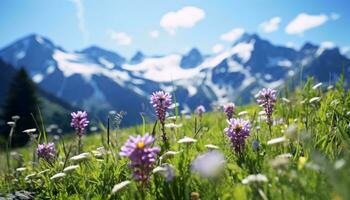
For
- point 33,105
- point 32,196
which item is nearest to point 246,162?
point 32,196

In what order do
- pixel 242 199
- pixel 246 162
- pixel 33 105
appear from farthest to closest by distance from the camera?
pixel 33 105 → pixel 246 162 → pixel 242 199

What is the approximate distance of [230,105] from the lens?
7.29m

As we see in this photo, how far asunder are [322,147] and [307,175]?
1348 millimetres

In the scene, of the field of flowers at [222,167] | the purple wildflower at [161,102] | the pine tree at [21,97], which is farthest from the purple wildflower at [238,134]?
the pine tree at [21,97]

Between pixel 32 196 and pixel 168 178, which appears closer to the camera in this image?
pixel 168 178

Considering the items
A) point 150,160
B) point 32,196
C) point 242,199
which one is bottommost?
point 32,196

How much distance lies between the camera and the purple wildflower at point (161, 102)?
5.53m

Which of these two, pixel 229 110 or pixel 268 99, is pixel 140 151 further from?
pixel 229 110

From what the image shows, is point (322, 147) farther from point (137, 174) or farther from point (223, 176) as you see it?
Answer: point (137, 174)

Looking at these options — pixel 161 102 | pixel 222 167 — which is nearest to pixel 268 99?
pixel 161 102

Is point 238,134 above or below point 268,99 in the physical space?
below

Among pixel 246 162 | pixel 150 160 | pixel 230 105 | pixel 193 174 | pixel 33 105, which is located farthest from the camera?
pixel 33 105

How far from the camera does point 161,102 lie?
5566 millimetres

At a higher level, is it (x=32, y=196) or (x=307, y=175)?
(x=307, y=175)
